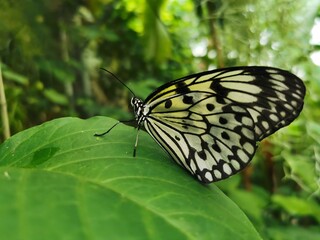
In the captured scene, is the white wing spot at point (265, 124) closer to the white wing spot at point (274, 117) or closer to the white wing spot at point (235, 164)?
the white wing spot at point (274, 117)

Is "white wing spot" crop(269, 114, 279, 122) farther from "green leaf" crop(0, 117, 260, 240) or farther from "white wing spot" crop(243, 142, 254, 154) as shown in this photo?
"green leaf" crop(0, 117, 260, 240)

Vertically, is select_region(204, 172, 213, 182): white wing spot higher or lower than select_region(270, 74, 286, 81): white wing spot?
lower

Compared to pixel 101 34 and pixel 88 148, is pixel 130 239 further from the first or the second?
pixel 101 34

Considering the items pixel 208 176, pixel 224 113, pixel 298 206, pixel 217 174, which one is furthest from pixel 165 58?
pixel 208 176

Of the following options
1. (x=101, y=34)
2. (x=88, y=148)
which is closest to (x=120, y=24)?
(x=101, y=34)

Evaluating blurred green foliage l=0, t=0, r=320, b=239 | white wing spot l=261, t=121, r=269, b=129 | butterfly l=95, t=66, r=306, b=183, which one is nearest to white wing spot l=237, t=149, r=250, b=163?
butterfly l=95, t=66, r=306, b=183

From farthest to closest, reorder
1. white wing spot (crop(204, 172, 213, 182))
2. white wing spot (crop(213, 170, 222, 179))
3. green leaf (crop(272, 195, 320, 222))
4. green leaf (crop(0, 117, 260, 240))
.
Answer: green leaf (crop(272, 195, 320, 222)), white wing spot (crop(213, 170, 222, 179)), white wing spot (crop(204, 172, 213, 182)), green leaf (crop(0, 117, 260, 240))
